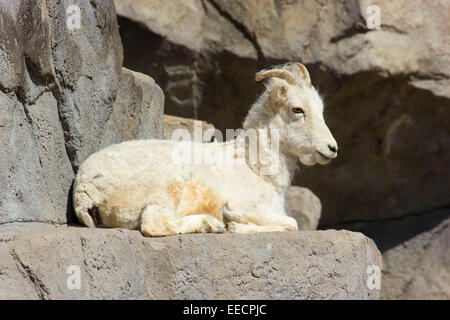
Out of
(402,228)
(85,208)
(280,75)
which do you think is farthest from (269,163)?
(402,228)

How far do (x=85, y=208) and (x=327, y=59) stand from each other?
4.50 metres

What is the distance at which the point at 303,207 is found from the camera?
30.5 feet

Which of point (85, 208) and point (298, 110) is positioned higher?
point (298, 110)

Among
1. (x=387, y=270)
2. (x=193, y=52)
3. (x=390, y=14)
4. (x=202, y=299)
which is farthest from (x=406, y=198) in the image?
(x=202, y=299)

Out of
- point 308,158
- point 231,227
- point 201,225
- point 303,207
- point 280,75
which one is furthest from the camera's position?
point 303,207

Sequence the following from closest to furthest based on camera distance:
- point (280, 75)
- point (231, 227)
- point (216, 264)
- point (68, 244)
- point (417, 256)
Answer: point (68, 244) → point (216, 264) → point (231, 227) → point (280, 75) → point (417, 256)

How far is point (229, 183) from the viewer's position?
18.0 ft

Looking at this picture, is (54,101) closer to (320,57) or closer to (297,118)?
(297,118)

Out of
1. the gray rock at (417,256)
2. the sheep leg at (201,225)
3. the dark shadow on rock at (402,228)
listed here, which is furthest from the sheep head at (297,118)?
the gray rock at (417,256)

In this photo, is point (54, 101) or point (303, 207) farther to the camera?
point (303, 207)

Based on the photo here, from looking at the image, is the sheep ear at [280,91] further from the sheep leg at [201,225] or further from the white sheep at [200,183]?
the sheep leg at [201,225]

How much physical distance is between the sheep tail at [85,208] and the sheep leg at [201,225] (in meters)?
0.65

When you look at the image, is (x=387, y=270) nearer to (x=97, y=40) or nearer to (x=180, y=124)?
(x=180, y=124)

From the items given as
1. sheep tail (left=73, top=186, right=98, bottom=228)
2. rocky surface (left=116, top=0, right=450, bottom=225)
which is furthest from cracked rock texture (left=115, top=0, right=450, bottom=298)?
sheep tail (left=73, top=186, right=98, bottom=228)
